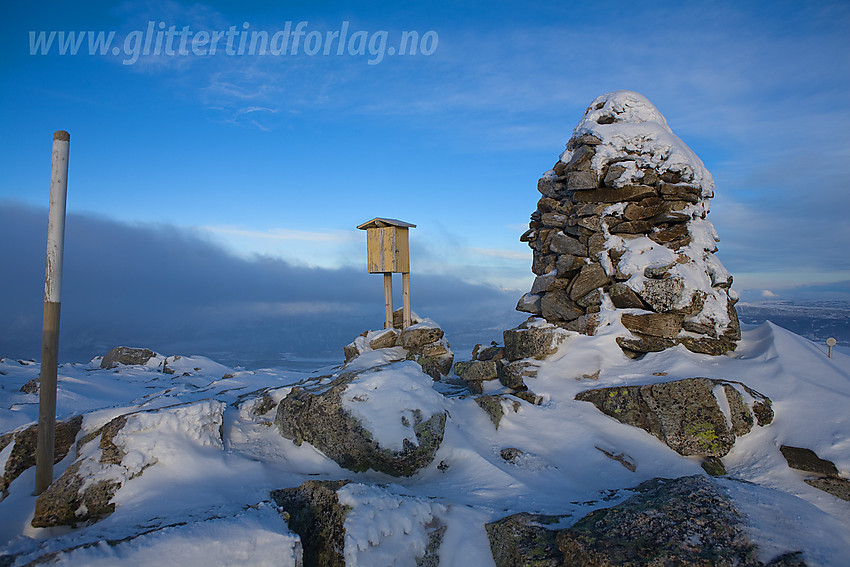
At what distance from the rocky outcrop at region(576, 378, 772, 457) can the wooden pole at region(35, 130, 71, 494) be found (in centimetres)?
873

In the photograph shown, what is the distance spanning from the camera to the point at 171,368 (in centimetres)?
1973

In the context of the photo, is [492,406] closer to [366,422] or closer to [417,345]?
[366,422]

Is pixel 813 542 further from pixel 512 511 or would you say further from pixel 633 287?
pixel 633 287

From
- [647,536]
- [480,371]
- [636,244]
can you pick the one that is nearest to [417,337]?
[480,371]

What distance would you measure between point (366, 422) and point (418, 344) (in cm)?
789

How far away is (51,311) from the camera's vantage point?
19.7ft

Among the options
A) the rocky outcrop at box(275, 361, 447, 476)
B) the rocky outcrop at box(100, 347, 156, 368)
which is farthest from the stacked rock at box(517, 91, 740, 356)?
the rocky outcrop at box(100, 347, 156, 368)

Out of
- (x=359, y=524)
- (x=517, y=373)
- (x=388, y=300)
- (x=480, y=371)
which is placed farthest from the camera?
(x=388, y=300)

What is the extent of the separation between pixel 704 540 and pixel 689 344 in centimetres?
770

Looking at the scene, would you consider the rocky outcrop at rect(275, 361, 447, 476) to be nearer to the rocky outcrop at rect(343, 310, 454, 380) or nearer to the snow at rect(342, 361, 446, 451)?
the snow at rect(342, 361, 446, 451)

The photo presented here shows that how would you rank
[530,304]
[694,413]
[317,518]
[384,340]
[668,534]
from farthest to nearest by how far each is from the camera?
1. [384,340]
2. [530,304]
3. [694,413]
4. [317,518]
5. [668,534]

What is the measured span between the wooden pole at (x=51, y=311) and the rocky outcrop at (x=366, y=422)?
9.59 feet

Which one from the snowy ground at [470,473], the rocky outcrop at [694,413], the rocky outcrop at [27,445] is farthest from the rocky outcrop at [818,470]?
the rocky outcrop at [27,445]

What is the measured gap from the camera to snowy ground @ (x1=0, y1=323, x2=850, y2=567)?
4289 mm
